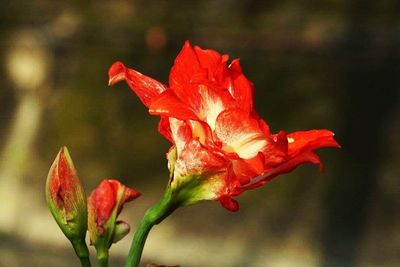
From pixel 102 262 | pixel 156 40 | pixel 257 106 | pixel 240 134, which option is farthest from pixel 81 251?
pixel 156 40

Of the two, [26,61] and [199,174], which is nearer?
[199,174]

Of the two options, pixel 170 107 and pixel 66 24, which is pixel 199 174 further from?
pixel 66 24

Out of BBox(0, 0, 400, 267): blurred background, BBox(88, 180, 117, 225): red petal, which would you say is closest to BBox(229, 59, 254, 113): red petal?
BBox(88, 180, 117, 225): red petal

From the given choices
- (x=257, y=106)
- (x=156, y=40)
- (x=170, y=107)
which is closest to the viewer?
(x=170, y=107)

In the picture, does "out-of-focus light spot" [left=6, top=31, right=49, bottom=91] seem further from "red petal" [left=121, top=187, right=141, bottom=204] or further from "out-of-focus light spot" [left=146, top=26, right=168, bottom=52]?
"red petal" [left=121, top=187, right=141, bottom=204]

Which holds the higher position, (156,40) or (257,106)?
(156,40)

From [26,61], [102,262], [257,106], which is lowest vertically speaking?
[257,106]
